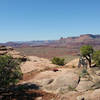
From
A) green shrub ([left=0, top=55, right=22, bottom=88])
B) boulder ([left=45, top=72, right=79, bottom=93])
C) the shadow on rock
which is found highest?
green shrub ([left=0, top=55, right=22, bottom=88])

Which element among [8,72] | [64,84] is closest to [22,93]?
[8,72]

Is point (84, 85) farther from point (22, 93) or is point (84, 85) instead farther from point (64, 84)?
point (22, 93)

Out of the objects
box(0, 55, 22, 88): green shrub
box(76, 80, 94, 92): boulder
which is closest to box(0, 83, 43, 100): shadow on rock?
box(0, 55, 22, 88): green shrub

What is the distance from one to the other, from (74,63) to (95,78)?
826 inches

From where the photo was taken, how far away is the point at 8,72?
16328mm

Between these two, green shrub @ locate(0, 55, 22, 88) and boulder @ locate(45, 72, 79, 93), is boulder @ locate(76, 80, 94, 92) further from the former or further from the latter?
green shrub @ locate(0, 55, 22, 88)

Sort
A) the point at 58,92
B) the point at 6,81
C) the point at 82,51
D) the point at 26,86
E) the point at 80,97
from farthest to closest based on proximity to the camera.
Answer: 1. the point at 82,51
2. the point at 26,86
3. the point at 58,92
4. the point at 6,81
5. the point at 80,97

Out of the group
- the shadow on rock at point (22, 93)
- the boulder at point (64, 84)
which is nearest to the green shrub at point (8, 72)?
the shadow on rock at point (22, 93)

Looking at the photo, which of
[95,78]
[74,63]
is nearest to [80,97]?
[95,78]

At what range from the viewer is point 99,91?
13406 mm

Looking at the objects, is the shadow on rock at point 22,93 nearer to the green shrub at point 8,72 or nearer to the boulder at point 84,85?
the green shrub at point 8,72

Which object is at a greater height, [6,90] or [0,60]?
[0,60]

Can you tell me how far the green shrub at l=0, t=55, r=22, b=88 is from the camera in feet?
51.2

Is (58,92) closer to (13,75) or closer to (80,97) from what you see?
(80,97)
